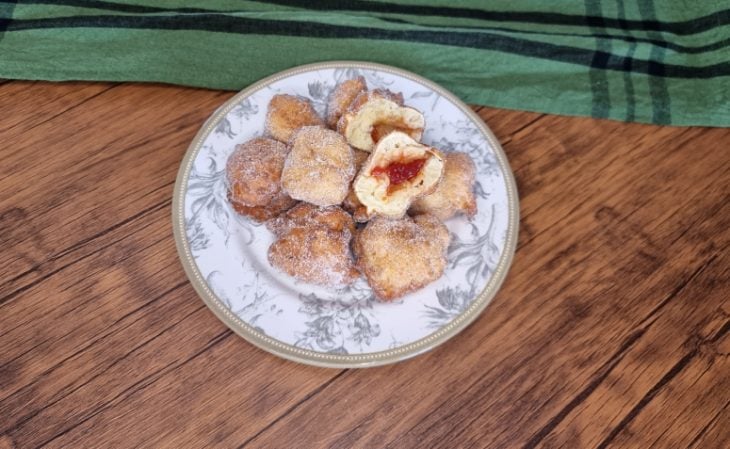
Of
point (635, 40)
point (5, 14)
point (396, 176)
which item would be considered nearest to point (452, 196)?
point (396, 176)

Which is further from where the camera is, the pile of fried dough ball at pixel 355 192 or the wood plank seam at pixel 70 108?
the wood plank seam at pixel 70 108

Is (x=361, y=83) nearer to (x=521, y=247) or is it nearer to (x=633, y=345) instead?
(x=521, y=247)

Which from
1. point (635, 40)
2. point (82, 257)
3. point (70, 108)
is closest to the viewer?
point (82, 257)

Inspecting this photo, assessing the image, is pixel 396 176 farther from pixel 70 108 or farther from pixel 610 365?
pixel 70 108

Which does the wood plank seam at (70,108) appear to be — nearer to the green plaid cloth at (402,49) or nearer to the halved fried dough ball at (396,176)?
the green plaid cloth at (402,49)

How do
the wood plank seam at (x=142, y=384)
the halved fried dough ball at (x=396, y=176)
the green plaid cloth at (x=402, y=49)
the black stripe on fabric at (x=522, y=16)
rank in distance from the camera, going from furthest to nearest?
the black stripe on fabric at (x=522, y=16), the green plaid cloth at (x=402, y=49), the halved fried dough ball at (x=396, y=176), the wood plank seam at (x=142, y=384)

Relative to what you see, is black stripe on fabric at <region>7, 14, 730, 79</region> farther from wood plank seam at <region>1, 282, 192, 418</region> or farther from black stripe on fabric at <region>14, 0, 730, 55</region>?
wood plank seam at <region>1, 282, 192, 418</region>

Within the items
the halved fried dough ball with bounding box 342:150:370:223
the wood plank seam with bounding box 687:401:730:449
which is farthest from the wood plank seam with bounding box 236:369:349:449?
the wood plank seam with bounding box 687:401:730:449

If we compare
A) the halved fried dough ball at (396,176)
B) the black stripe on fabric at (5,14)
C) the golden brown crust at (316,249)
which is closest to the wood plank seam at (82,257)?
the golden brown crust at (316,249)
